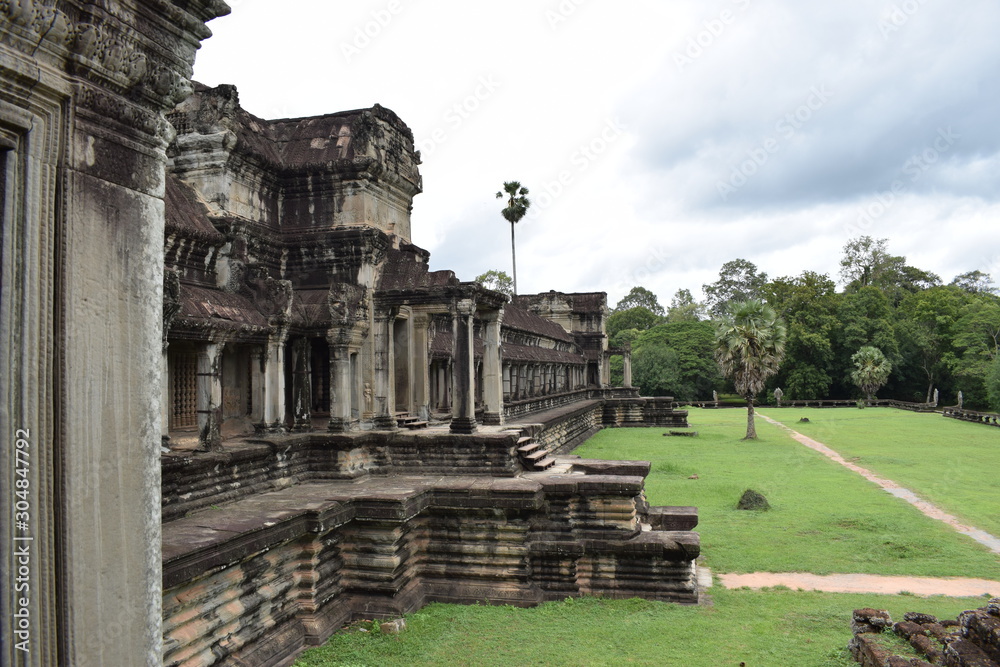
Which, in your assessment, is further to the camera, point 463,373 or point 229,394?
point 463,373

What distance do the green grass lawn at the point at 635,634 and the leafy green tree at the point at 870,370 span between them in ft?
146

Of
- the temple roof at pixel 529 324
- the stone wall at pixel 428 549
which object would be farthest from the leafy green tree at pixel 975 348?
the stone wall at pixel 428 549

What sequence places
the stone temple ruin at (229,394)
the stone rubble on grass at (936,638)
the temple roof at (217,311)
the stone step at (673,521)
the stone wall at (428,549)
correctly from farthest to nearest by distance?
the stone step at (673,521)
the temple roof at (217,311)
the stone wall at (428,549)
the stone rubble on grass at (936,638)
the stone temple ruin at (229,394)

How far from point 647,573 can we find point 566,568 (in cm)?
103

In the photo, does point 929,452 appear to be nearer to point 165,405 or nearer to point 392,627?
point 392,627

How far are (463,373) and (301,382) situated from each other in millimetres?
2626

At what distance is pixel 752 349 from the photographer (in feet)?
92.3

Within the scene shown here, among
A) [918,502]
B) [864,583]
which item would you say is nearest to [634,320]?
[918,502]

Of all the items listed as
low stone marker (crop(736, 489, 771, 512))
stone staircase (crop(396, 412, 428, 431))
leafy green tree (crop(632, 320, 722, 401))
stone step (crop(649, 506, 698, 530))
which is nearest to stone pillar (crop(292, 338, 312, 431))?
stone staircase (crop(396, 412, 428, 431))

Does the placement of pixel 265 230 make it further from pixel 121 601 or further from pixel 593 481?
pixel 121 601

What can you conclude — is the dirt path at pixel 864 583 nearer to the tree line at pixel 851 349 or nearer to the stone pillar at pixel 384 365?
the stone pillar at pixel 384 365

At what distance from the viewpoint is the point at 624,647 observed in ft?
A: 22.8

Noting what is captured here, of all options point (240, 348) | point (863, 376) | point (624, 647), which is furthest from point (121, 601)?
point (863, 376)

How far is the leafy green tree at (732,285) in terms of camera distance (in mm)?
86625
